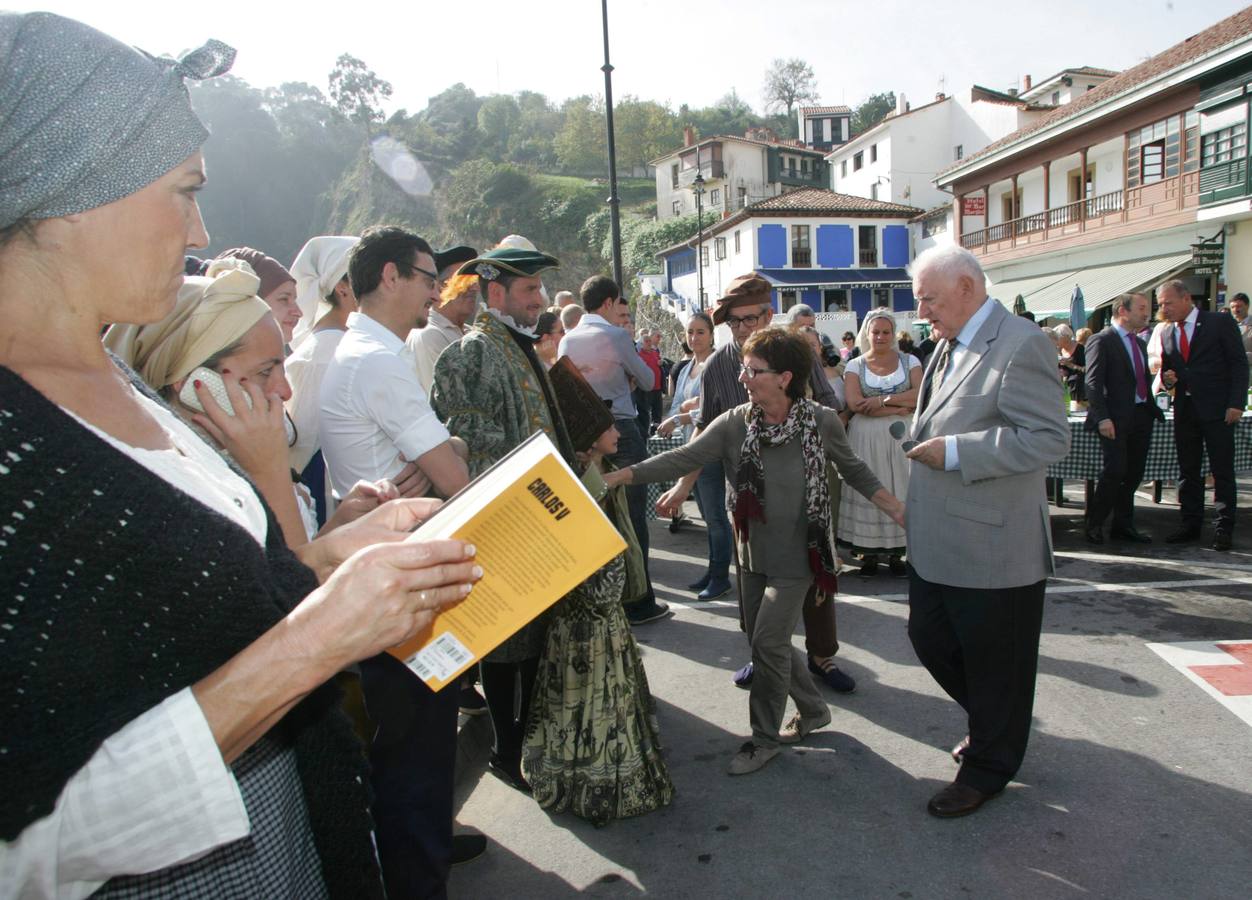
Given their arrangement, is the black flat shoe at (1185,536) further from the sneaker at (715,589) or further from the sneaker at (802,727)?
the sneaker at (802,727)

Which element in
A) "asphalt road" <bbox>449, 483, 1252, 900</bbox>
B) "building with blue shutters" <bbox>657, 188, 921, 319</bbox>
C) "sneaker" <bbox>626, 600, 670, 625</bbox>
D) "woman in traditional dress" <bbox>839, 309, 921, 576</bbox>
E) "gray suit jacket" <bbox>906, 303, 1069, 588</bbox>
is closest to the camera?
"asphalt road" <bbox>449, 483, 1252, 900</bbox>

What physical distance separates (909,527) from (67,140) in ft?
9.85

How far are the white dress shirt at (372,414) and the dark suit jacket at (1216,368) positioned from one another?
6596 millimetres

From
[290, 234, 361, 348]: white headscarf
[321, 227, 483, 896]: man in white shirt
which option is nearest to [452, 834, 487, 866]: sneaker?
[321, 227, 483, 896]: man in white shirt

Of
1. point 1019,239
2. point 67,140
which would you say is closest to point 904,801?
point 67,140

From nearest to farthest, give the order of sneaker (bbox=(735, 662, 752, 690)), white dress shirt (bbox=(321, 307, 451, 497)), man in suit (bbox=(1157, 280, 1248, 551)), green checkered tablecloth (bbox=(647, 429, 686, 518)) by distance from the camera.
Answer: white dress shirt (bbox=(321, 307, 451, 497)), sneaker (bbox=(735, 662, 752, 690)), man in suit (bbox=(1157, 280, 1248, 551)), green checkered tablecloth (bbox=(647, 429, 686, 518))

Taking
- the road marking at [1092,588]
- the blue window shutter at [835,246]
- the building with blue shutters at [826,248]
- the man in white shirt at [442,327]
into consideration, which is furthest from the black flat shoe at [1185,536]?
the blue window shutter at [835,246]

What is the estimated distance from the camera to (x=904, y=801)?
3.13m

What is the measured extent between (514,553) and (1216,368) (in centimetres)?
723

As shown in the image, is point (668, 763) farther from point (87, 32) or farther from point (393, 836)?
point (87, 32)

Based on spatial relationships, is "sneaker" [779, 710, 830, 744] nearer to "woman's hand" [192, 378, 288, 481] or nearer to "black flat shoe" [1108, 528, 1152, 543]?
"woman's hand" [192, 378, 288, 481]

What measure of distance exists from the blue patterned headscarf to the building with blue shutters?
4229cm

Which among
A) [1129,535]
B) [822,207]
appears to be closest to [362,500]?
[1129,535]

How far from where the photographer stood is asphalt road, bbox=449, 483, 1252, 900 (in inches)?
106
